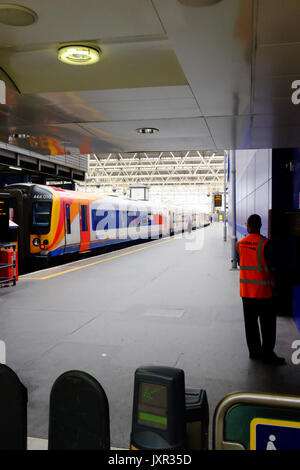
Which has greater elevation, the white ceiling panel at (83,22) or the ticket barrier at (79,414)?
the white ceiling panel at (83,22)

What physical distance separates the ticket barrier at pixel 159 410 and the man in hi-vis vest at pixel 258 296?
11.0 feet

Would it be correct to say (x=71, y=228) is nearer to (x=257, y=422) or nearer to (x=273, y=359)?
(x=273, y=359)

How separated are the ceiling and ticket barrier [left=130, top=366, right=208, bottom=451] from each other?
2110 mm

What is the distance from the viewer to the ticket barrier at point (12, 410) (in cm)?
227

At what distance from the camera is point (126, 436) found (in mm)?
3396

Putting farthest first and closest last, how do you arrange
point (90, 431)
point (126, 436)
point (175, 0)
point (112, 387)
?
point (112, 387), point (126, 436), point (175, 0), point (90, 431)

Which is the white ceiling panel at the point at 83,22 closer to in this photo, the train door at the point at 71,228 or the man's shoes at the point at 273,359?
the man's shoes at the point at 273,359

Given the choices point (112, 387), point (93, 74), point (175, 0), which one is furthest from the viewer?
point (112, 387)

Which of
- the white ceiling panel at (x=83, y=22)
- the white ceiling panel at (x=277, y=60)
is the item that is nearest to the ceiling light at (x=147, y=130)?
the white ceiling panel at (x=277, y=60)
